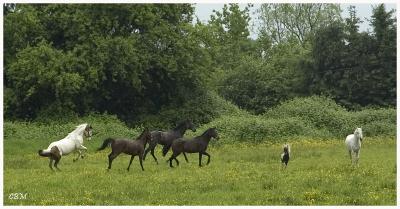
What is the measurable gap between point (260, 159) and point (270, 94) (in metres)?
36.3

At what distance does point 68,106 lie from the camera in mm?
49000

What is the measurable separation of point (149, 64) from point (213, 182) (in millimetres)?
31002

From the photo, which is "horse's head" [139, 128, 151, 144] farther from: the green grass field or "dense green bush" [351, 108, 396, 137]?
"dense green bush" [351, 108, 396, 137]

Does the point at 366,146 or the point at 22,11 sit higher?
the point at 22,11

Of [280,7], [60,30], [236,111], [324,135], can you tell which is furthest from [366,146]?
[280,7]

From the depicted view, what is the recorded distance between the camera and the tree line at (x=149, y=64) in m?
46.7

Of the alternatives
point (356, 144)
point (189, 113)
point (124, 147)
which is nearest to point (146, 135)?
point (124, 147)

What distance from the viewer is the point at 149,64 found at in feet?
161

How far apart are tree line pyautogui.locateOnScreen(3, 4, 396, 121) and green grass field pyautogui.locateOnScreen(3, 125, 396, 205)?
19.6 meters

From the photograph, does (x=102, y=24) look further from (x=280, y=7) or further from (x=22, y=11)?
(x=280, y=7)

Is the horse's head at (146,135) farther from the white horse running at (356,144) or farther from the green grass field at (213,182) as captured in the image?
the white horse running at (356,144)

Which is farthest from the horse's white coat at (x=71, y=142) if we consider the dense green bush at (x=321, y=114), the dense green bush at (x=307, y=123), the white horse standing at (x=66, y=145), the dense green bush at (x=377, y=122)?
the dense green bush at (x=377, y=122)

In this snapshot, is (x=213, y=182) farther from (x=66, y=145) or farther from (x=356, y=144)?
(x=356, y=144)

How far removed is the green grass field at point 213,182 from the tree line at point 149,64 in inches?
773
